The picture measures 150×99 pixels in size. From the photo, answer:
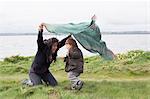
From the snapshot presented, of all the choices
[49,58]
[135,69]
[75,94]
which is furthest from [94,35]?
[135,69]

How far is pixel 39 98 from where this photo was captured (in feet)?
32.5

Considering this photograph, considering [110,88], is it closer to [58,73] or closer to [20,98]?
[20,98]

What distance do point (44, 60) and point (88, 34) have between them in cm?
134

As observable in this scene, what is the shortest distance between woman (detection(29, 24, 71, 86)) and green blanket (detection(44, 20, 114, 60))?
1.30 ft

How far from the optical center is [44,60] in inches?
458

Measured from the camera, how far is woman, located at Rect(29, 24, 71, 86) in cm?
1155

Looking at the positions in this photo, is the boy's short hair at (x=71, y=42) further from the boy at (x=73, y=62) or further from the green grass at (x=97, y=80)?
the green grass at (x=97, y=80)

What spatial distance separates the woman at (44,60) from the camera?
11555mm

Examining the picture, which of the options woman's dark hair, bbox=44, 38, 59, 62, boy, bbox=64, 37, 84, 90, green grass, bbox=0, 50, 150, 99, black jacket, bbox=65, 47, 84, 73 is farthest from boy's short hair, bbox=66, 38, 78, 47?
green grass, bbox=0, 50, 150, 99

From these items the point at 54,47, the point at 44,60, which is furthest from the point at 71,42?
the point at 44,60

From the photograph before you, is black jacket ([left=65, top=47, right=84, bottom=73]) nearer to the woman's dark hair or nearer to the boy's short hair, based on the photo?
the boy's short hair

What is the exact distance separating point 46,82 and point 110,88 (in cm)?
159

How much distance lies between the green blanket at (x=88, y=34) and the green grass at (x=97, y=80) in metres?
0.81

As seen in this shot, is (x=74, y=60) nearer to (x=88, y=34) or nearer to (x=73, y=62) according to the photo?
(x=73, y=62)
